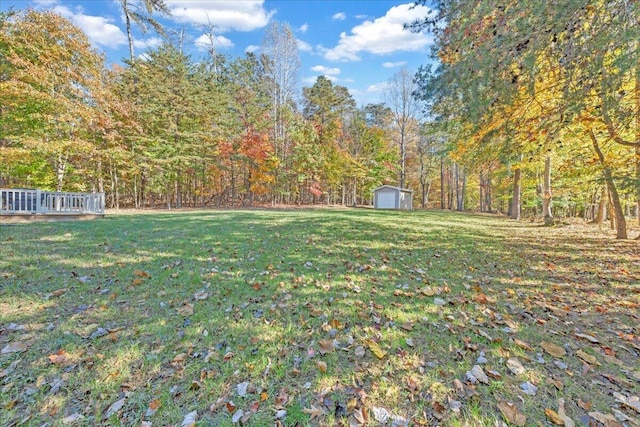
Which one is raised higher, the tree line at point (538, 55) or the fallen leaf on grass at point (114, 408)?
the tree line at point (538, 55)

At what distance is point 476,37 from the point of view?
422 centimetres

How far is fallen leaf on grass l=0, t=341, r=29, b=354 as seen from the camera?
2.18 meters

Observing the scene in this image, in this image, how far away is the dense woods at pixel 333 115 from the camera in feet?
12.9

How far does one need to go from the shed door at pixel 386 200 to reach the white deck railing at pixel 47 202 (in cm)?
2118

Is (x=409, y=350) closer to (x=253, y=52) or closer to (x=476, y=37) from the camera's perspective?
(x=476, y=37)

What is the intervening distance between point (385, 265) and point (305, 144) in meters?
19.9

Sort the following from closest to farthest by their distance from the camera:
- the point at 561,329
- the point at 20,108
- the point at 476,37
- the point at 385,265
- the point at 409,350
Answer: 1. the point at 409,350
2. the point at 561,329
3. the point at 476,37
4. the point at 385,265
5. the point at 20,108

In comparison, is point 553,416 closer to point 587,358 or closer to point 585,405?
point 585,405

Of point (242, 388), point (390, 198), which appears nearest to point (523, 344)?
point (242, 388)

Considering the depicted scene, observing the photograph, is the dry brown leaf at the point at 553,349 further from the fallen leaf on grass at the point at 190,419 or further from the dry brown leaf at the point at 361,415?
the fallen leaf on grass at the point at 190,419

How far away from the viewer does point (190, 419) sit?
5.40 feet

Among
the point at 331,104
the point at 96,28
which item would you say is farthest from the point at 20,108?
the point at 331,104

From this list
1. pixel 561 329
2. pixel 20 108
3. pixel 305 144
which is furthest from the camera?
pixel 305 144

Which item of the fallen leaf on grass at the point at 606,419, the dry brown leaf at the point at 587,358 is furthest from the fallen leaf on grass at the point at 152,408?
the dry brown leaf at the point at 587,358
